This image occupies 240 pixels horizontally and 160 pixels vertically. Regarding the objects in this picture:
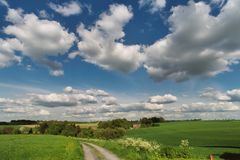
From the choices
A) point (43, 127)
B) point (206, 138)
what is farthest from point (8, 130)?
point (206, 138)

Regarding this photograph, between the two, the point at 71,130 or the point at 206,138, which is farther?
the point at 71,130

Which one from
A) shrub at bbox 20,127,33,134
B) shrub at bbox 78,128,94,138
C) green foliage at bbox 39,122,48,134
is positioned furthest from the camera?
green foliage at bbox 39,122,48,134

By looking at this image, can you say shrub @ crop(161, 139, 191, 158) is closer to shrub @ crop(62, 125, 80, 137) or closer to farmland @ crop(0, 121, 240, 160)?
farmland @ crop(0, 121, 240, 160)

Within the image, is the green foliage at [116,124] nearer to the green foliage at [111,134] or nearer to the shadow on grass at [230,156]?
the green foliage at [111,134]

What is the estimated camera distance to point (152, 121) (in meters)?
176

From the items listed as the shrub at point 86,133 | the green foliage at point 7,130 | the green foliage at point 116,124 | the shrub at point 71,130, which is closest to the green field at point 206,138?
the shrub at point 86,133

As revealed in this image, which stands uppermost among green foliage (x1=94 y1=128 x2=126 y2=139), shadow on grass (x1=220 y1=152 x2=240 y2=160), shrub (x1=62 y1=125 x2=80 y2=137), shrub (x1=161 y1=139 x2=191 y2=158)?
shrub (x1=62 y1=125 x2=80 y2=137)

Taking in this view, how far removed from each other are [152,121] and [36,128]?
62.2 meters

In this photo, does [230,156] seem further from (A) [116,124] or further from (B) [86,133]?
(A) [116,124]

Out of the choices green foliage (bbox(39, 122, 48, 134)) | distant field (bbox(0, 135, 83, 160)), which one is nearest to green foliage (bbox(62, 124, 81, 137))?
green foliage (bbox(39, 122, 48, 134))

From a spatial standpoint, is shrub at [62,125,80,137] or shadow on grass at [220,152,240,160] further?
shrub at [62,125,80,137]

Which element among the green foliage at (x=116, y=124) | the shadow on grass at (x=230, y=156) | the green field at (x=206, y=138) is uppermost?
the green foliage at (x=116, y=124)

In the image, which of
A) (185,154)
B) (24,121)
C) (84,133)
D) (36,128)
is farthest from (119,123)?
(185,154)

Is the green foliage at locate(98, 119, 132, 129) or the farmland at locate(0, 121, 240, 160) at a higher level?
the green foliage at locate(98, 119, 132, 129)
